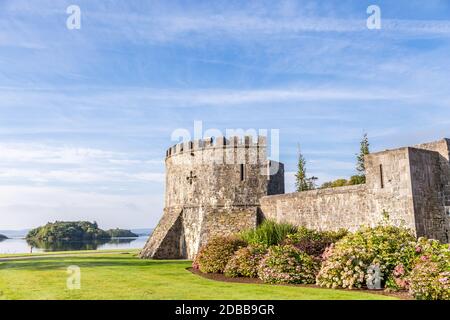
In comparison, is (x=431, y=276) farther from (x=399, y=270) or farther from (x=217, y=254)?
(x=217, y=254)

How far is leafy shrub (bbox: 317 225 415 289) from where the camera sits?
36.8 ft

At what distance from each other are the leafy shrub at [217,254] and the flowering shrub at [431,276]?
719cm

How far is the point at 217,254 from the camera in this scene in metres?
15.8

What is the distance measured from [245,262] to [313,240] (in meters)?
2.75

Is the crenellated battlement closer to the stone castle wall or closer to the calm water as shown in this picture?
the stone castle wall

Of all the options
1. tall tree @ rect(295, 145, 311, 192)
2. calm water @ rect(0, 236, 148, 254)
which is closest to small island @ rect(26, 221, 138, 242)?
calm water @ rect(0, 236, 148, 254)

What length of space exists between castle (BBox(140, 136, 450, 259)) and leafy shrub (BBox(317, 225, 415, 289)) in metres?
1.92

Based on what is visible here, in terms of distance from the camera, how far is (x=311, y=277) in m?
12.4

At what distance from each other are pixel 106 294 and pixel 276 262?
18.3 feet

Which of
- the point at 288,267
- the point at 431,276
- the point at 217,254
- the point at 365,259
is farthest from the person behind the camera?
the point at 217,254

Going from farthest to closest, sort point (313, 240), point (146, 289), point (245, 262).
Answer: point (313, 240) < point (245, 262) < point (146, 289)

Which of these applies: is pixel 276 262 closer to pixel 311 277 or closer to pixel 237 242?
pixel 311 277

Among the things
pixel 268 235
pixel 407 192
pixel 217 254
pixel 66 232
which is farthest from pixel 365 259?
pixel 66 232
